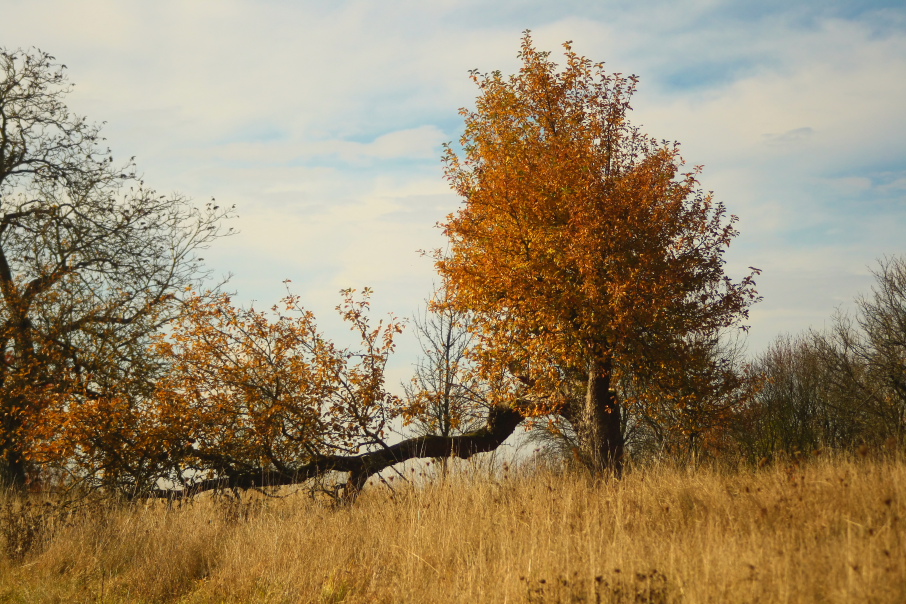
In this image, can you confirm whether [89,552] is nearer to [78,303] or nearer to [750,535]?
[750,535]

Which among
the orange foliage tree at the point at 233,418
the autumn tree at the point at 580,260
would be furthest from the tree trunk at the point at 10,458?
the autumn tree at the point at 580,260

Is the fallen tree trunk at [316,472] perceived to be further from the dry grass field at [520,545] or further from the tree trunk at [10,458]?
the tree trunk at [10,458]

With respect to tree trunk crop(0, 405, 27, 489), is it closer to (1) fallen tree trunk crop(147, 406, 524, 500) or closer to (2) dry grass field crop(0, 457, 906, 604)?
(1) fallen tree trunk crop(147, 406, 524, 500)

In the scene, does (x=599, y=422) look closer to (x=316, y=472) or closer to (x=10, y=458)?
(x=316, y=472)

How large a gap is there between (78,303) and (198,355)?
6.16 meters

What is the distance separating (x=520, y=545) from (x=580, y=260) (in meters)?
6.43

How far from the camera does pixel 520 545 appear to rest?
25.1 ft

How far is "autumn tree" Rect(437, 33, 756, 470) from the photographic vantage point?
13.3m

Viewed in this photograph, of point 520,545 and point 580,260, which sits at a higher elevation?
point 580,260

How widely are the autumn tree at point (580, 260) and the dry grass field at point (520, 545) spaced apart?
325 centimetres

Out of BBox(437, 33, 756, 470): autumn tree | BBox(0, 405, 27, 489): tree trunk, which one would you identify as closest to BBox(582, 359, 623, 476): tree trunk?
BBox(437, 33, 756, 470): autumn tree

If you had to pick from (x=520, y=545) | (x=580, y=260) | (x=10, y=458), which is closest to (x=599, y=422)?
(x=580, y=260)

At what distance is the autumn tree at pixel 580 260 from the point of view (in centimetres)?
1331

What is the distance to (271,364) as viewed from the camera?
14.6 metres
